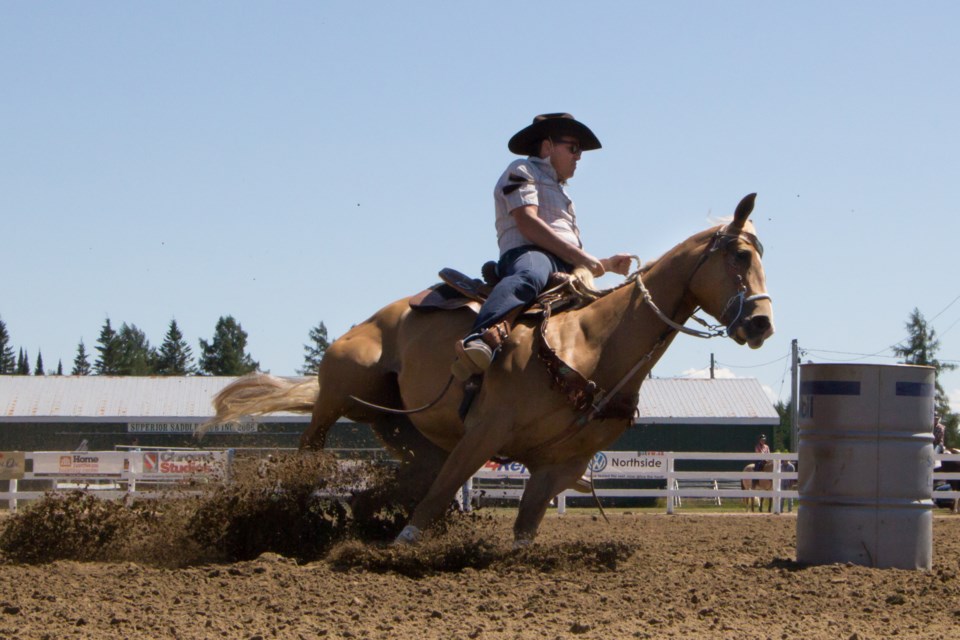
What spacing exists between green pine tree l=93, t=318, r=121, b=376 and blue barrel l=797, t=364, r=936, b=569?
316 ft

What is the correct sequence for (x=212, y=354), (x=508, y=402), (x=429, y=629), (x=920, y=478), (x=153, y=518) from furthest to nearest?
1. (x=212, y=354)
2. (x=153, y=518)
3. (x=920, y=478)
4. (x=508, y=402)
5. (x=429, y=629)

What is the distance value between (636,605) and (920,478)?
267cm

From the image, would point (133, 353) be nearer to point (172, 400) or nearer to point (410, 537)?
point (172, 400)

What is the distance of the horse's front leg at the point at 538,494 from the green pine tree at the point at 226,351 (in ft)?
286

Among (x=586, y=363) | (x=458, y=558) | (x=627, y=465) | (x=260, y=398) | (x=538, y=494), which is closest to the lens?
(x=458, y=558)

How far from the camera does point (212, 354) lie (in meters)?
96.4

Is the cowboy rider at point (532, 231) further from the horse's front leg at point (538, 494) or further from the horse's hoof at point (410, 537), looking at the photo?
the horse's hoof at point (410, 537)

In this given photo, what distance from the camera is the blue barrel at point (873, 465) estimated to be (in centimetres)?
695

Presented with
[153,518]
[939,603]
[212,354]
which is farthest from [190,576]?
[212,354]

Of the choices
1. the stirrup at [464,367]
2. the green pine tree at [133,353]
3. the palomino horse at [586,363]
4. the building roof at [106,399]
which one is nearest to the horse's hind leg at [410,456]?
the palomino horse at [586,363]

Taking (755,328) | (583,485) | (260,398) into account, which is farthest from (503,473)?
(755,328)

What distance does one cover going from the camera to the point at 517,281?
6.88 m

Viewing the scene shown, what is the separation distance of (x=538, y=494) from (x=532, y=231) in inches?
61.7

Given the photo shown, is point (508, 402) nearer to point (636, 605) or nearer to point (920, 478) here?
point (636, 605)
